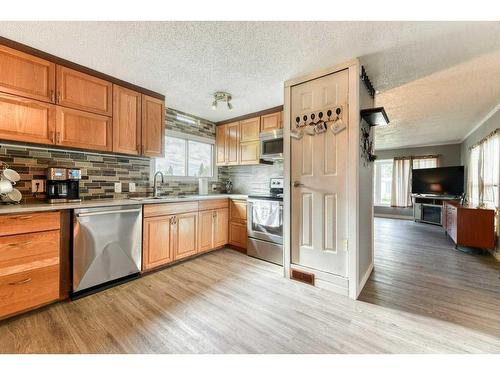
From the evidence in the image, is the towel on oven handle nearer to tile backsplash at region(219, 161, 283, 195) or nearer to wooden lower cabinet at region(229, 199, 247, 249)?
wooden lower cabinet at region(229, 199, 247, 249)

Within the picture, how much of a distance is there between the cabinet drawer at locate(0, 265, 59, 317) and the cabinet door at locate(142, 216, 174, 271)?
787mm

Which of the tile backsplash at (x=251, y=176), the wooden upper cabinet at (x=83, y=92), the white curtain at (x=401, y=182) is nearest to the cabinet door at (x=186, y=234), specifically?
the tile backsplash at (x=251, y=176)

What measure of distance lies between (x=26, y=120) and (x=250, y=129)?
2.66m

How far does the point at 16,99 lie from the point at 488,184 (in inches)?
248

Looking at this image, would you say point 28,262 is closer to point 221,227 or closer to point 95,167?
point 95,167

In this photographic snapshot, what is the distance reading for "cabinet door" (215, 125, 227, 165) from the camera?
4023 millimetres

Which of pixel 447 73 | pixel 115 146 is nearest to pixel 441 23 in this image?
pixel 447 73

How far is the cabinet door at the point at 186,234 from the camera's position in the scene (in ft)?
9.25

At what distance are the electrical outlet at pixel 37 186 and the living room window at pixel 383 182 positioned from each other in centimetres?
817

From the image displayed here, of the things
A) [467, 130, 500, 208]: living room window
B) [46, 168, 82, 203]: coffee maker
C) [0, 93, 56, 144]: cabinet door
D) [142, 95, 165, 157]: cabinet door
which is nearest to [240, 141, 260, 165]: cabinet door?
[142, 95, 165, 157]: cabinet door

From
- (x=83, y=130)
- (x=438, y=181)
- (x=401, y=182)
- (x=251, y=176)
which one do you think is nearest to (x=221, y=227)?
(x=251, y=176)

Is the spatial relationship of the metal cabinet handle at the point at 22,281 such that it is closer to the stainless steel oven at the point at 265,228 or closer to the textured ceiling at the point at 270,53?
the textured ceiling at the point at 270,53

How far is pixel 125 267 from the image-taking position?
2316mm

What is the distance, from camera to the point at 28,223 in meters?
1.72
